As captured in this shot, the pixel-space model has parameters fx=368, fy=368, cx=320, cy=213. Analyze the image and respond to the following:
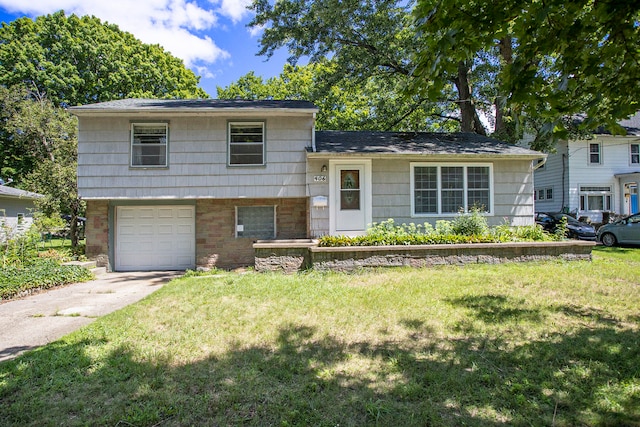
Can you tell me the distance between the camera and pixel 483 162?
36.6 feet

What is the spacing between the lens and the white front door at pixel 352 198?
34.7 ft

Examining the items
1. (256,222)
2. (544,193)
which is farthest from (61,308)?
(544,193)

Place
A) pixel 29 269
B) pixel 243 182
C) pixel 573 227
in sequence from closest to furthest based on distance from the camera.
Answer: pixel 29 269 < pixel 243 182 < pixel 573 227

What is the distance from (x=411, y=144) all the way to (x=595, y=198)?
16980mm

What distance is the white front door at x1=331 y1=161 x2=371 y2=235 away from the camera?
10.6m

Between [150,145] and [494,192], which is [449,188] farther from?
[150,145]

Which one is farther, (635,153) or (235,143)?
(635,153)

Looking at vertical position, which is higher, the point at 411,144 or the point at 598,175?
the point at 598,175

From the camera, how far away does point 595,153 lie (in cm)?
2203

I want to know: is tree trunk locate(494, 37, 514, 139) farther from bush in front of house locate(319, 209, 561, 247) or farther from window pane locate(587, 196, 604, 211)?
window pane locate(587, 196, 604, 211)

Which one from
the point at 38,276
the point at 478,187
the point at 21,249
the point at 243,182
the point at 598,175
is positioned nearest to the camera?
the point at 38,276

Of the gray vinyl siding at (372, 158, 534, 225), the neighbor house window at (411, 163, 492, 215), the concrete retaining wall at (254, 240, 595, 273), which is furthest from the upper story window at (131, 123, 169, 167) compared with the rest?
the neighbor house window at (411, 163, 492, 215)

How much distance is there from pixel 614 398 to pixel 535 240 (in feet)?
25.7

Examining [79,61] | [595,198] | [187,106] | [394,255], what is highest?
[79,61]
